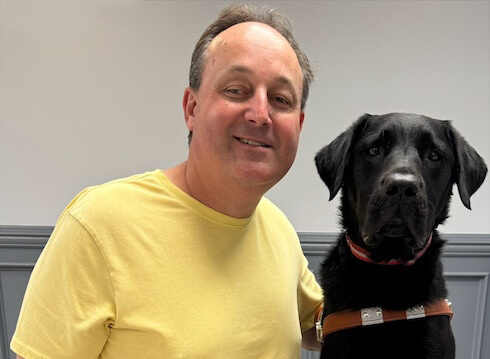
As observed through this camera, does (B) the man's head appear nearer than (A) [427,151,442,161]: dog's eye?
Yes

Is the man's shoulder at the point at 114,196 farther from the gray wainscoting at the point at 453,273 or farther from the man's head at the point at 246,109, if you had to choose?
the gray wainscoting at the point at 453,273

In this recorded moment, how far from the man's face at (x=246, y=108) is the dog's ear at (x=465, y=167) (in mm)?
426

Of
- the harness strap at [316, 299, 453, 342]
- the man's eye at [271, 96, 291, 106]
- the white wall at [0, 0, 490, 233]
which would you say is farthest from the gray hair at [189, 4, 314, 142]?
the white wall at [0, 0, 490, 233]

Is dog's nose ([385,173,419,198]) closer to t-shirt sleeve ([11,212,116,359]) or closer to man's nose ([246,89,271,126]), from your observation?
man's nose ([246,89,271,126])

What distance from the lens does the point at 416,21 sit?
1870 millimetres

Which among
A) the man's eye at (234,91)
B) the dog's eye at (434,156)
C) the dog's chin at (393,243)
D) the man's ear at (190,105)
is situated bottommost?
the dog's chin at (393,243)

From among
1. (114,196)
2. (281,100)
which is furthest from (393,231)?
(114,196)

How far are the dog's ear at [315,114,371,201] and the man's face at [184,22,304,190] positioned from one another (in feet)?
0.65

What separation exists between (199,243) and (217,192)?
0.12 m

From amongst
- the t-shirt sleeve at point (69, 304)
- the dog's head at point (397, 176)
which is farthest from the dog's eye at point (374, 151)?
the t-shirt sleeve at point (69, 304)

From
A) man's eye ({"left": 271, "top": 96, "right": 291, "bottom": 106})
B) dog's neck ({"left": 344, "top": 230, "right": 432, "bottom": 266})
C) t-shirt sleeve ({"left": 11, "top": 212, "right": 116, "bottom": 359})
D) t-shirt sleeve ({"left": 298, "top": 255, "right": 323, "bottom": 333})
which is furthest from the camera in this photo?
t-shirt sleeve ({"left": 298, "top": 255, "right": 323, "bottom": 333})

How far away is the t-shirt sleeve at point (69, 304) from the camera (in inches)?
32.7

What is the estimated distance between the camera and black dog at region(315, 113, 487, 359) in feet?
3.15

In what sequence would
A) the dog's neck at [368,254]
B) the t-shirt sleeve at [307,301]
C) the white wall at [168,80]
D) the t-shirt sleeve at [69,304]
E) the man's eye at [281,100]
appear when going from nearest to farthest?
the t-shirt sleeve at [69,304], the man's eye at [281,100], the dog's neck at [368,254], the t-shirt sleeve at [307,301], the white wall at [168,80]
